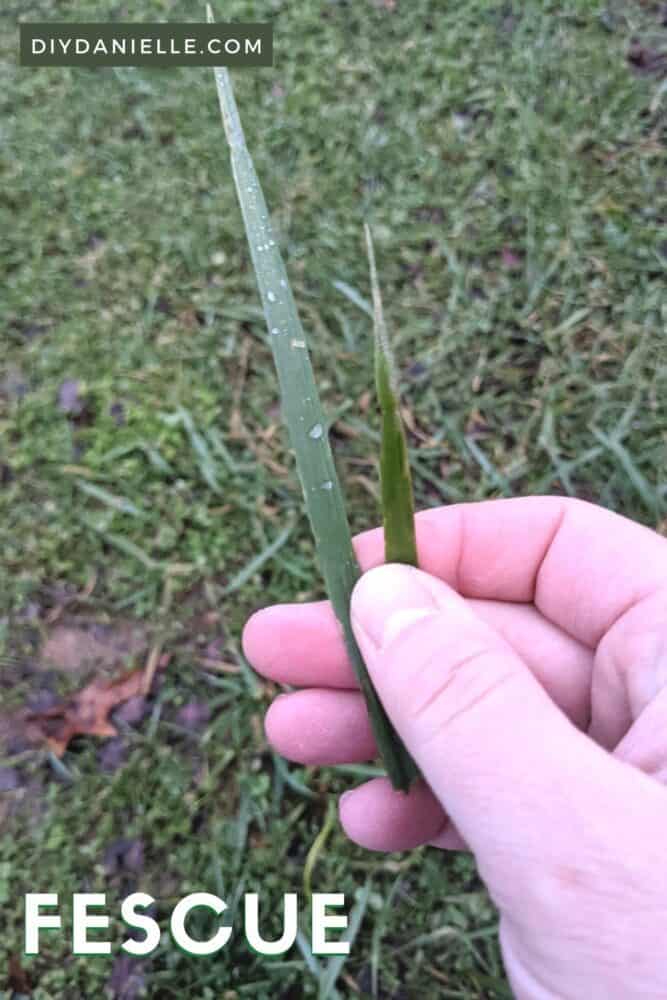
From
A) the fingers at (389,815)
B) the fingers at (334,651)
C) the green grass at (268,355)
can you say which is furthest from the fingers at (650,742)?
the green grass at (268,355)

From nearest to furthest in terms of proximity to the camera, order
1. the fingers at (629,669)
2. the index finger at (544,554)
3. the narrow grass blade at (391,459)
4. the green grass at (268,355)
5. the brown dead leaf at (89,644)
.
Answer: the narrow grass blade at (391,459) → the fingers at (629,669) → the index finger at (544,554) → the green grass at (268,355) → the brown dead leaf at (89,644)

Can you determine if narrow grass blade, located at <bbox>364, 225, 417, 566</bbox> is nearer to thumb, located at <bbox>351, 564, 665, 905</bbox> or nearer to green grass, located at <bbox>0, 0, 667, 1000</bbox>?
thumb, located at <bbox>351, 564, 665, 905</bbox>

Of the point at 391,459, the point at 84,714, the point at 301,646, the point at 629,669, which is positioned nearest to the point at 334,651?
the point at 301,646

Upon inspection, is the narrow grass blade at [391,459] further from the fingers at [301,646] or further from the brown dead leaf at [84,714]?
the brown dead leaf at [84,714]

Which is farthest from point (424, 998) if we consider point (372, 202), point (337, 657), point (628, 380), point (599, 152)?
point (599, 152)

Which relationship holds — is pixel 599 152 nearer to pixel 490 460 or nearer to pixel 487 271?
pixel 487 271

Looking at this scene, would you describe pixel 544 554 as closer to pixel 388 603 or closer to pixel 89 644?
pixel 388 603

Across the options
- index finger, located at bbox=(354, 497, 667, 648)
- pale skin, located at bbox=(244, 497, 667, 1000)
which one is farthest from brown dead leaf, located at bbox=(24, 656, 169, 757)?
index finger, located at bbox=(354, 497, 667, 648)
